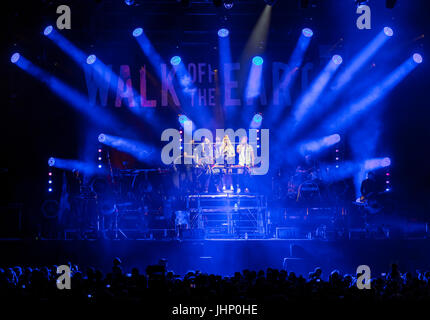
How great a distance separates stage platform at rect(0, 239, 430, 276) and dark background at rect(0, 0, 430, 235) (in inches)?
99.8

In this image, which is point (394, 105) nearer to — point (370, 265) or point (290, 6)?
point (290, 6)

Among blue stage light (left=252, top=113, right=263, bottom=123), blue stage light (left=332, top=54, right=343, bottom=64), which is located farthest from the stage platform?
blue stage light (left=332, top=54, right=343, bottom=64)

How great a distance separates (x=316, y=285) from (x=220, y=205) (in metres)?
6.23

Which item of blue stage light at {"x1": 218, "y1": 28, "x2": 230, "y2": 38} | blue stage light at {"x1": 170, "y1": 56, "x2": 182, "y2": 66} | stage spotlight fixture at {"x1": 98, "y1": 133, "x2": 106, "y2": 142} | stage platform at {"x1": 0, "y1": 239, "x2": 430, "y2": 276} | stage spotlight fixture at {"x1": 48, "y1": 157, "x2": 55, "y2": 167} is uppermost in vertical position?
blue stage light at {"x1": 218, "y1": 28, "x2": 230, "y2": 38}

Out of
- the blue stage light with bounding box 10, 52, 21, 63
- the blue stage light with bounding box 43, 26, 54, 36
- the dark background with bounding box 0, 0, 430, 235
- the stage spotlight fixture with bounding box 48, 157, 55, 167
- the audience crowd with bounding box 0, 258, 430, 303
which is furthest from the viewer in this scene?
the stage spotlight fixture with bounding box 48, 157, 55, 167

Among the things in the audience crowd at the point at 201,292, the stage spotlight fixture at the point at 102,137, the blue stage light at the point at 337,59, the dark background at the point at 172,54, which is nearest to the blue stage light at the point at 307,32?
the dark background at the point at 172,54

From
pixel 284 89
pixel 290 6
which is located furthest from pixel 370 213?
pixel 290 6

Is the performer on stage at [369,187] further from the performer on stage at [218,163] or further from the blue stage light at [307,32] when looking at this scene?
the blue stage light at [307,32]

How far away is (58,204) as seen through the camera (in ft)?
34.9

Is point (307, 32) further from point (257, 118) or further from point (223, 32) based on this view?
point (257, 118)

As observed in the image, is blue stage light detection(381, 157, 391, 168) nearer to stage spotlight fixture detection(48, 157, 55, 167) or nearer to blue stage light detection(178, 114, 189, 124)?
blue stage light detection(178, 114, 189, 124)

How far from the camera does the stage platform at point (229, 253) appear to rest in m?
8.56

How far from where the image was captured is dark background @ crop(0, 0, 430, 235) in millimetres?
10570

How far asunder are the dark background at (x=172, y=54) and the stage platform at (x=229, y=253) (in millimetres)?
2535
